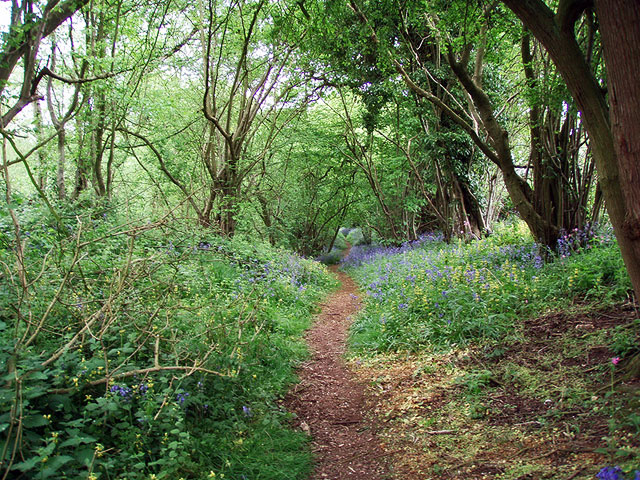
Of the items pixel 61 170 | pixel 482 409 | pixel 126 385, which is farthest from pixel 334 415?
pixel 61 170

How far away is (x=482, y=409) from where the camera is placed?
3594 mm

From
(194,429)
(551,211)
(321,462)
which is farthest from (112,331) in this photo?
(551,211)

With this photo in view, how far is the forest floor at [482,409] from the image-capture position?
9.05ft

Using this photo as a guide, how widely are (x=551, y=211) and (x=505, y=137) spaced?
5.36 feet

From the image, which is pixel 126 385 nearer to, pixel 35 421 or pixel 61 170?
pixel 35 421

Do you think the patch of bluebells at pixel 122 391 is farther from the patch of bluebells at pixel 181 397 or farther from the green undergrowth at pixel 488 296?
the green undergrowth at pixel 488 296

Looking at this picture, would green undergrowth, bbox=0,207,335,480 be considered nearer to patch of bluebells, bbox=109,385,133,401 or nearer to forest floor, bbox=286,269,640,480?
patch of bluebells, bbox=109,385,133,401

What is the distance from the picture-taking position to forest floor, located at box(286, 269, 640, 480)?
2758mm

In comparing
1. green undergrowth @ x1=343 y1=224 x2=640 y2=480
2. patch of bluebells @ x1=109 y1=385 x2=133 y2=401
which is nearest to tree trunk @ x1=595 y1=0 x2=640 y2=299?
green undergrowth @ x1=343 y1=224 x2=640 y2=480

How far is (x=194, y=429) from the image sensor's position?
317 cm

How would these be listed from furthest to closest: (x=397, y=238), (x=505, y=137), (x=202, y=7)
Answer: (x=397, y=238) < (x=202, y=7) < (x=505, y=137)

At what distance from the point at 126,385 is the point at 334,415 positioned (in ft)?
6.96

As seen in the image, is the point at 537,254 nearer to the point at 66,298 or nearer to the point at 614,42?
the point at 614,42

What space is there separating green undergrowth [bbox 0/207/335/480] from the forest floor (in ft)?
1.52
